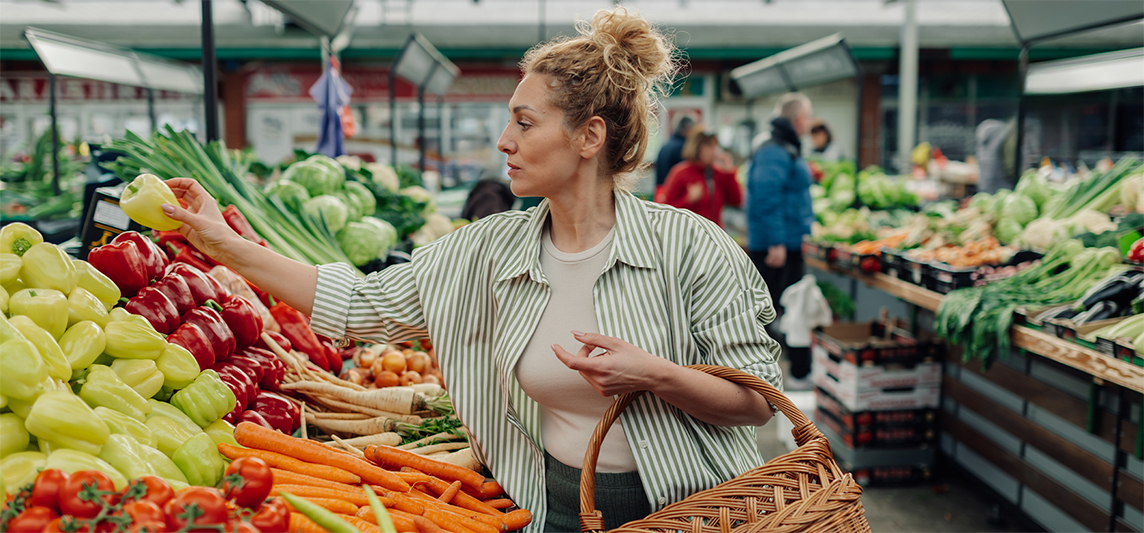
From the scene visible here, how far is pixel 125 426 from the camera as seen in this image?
1377 millimetres

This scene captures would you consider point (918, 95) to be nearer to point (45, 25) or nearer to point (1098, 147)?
point (1098, 147)

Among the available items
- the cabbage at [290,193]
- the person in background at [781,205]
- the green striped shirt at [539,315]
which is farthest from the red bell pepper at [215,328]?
the person in background at [781,205]

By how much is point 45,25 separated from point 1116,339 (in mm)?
15507

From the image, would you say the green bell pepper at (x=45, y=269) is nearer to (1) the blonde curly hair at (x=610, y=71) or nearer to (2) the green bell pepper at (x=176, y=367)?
(2) the green bell pepper at (x=176, y=367)

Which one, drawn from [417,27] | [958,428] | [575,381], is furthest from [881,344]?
[417,27]

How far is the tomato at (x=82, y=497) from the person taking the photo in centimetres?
106

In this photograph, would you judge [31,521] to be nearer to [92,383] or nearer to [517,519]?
[92,383]

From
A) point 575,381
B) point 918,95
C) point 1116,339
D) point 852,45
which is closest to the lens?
point 575,381

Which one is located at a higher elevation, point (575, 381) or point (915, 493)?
point (575, 381)

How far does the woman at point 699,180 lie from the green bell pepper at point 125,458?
568 cm

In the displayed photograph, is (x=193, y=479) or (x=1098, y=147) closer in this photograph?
(x=193, y=479)

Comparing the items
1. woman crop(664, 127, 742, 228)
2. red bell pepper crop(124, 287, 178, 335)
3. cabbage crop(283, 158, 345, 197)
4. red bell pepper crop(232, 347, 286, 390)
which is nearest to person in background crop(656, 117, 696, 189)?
woman crop(664, 127, 742, 228)

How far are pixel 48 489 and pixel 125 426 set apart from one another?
12.3 inches

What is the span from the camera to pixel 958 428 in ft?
13.6
